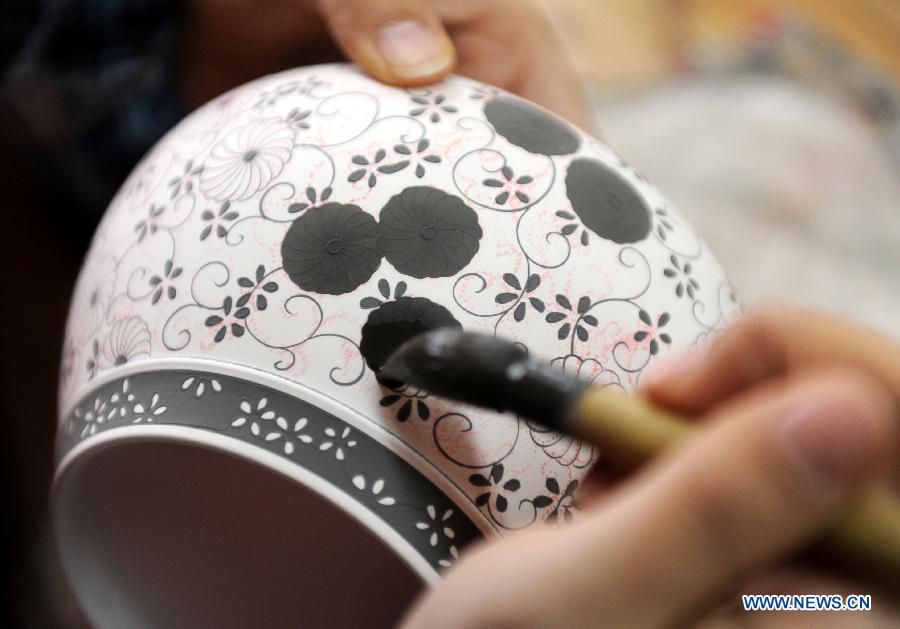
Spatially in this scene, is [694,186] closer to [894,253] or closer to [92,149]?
[894,253]

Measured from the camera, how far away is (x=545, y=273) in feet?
1.45

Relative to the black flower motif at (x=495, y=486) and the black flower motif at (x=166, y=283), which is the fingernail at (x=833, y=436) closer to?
the black flower motif at (x=495, y=486)

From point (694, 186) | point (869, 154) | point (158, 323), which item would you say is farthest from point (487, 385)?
point (869, 154)

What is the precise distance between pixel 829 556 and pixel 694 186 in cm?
102

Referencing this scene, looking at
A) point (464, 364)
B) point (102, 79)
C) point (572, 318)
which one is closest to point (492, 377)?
point (464, 364)

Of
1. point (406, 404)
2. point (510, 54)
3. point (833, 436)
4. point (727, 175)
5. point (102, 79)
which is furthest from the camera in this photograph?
point (727, 175)

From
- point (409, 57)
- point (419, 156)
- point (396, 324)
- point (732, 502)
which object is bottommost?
point (732, 502)

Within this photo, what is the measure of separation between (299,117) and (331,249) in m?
0.10

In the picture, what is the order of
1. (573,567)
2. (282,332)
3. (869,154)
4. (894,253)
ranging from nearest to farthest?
1. (573,567)
2. (282,332)
3. (894,253)
4. (869,154)

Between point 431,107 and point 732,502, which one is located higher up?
point 431,107

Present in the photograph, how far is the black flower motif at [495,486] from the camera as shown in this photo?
418 millimetres

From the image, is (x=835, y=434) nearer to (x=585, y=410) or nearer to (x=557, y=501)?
(x=585, y=410)

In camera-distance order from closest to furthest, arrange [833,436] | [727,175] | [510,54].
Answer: [833,436] → [510,54] → [727,175]

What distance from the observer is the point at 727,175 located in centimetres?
125
